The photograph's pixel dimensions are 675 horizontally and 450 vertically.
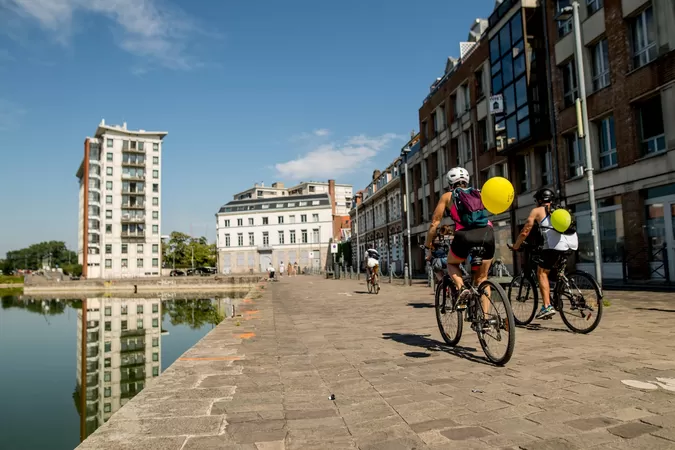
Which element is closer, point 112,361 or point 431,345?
point 431,345

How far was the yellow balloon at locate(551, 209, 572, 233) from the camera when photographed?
6.03m

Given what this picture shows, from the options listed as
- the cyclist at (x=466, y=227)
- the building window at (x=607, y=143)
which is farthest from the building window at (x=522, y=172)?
the cyclist at (x=466, y=227)

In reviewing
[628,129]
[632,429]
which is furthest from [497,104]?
[632,429]

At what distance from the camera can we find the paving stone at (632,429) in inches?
99.8

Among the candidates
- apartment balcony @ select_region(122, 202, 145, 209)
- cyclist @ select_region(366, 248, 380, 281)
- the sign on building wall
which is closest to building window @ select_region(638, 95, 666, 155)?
the sign on building wall

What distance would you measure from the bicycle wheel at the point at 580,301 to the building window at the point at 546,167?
56.9 feet

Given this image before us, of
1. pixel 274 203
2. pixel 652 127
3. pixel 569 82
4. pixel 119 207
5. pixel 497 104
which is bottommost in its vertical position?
pixel 652 127

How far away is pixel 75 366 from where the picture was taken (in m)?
11.2

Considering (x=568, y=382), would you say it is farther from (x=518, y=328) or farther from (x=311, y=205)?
(x=311, y=205)

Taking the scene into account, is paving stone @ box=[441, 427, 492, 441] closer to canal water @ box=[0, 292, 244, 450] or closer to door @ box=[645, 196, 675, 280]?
canal water @ box=[0, 292, 244, 450]

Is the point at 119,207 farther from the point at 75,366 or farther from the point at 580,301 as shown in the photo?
the point at 580,301

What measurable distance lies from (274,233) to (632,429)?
7986 cm

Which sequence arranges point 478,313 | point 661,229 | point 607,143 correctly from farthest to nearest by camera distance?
point 607,143, point 661,229, point 478,313

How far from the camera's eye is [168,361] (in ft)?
39.1
